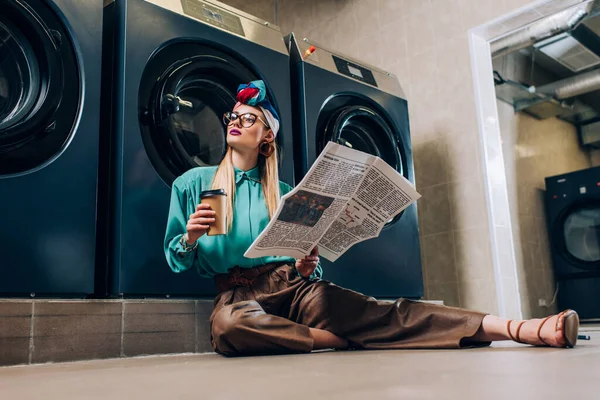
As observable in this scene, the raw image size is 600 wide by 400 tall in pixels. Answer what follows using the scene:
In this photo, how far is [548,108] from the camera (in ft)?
15.1

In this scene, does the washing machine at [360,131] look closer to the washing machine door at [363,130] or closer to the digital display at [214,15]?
the washing machine door at [363,130]

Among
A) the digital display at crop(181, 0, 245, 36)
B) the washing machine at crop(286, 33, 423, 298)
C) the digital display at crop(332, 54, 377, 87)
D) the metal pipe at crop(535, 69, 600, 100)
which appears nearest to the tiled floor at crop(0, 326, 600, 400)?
the washing machine at crop(286, 33, 423, 298)

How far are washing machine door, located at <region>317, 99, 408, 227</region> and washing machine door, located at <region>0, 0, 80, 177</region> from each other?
3.29 feet

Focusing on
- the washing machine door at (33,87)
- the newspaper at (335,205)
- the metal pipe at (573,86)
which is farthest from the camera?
the metal pipe at (573,86)

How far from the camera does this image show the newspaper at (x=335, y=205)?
49.7 inches

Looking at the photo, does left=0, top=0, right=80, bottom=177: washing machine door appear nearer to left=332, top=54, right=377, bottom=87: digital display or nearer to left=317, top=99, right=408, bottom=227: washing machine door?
left=317, top=99, right=408, bottom=227: washing machine door

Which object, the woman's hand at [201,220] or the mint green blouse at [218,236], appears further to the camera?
the mint green blouse at [218,236]

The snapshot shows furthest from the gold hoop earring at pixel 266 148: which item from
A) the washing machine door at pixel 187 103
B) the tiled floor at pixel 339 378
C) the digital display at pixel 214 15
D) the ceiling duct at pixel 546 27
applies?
the ceiling duct at pixel 546 27

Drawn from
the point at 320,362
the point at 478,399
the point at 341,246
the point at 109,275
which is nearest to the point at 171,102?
the point at 109,275

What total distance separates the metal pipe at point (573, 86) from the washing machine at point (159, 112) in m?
3.16

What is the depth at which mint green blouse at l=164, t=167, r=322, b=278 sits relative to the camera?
1508 mm

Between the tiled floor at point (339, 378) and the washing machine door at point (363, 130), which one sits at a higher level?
the washing machine door at point (363, 130)

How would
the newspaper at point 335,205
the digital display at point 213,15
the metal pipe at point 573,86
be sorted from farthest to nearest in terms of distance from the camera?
the metal pipe at point 573,86 < the digital display at point 213,15 < the newspaper at point 335,205

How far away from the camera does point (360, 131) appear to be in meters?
2.46
